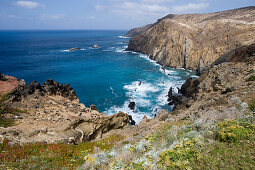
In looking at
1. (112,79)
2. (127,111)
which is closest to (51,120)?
(127,111)

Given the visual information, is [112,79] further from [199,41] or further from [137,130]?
[199,41]

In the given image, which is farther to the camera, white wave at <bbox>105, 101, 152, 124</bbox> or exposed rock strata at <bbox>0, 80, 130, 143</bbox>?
white wave at <bbox>105, 101, 152, 124</bbox>

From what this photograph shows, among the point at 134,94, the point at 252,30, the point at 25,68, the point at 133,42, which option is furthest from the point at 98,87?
the point at 133,42

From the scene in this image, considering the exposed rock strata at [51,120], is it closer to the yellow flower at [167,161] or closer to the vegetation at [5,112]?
the vegetation at [5,112]

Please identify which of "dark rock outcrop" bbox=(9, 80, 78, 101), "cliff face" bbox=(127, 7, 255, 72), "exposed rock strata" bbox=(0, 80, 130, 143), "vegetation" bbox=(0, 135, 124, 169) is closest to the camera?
"vegetation" bbox=(0, 135, 124, 169)

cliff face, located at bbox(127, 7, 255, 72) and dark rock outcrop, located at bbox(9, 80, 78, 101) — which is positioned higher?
cliff face, located at bbox(127, 7, 255, 72)

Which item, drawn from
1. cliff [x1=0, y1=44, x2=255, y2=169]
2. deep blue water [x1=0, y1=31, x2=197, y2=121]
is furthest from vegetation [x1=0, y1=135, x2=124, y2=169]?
deep blue water [x1=0, y1=31, x2=197, y2=121]

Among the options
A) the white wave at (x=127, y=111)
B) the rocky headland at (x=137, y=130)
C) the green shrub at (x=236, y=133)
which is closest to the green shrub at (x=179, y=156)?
the rocky headland at (x=137, y=130)

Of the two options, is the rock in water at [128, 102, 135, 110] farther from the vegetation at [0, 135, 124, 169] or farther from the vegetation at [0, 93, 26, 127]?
the vegetation at [0, 135, 124, 169]

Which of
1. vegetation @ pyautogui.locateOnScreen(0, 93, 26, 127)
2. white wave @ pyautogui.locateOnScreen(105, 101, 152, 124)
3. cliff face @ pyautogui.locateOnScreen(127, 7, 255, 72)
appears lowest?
white wave @ pyautogui.locateOnScreen(105, 101, 152, 124)

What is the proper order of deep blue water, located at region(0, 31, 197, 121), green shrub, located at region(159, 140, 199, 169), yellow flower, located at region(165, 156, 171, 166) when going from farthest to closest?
deep blue water, located at region(0, 31, 197, 121), yellow flower, located at region(165, 156, 171, 166), green shrub, located at region(159, 140, 199, 169)
